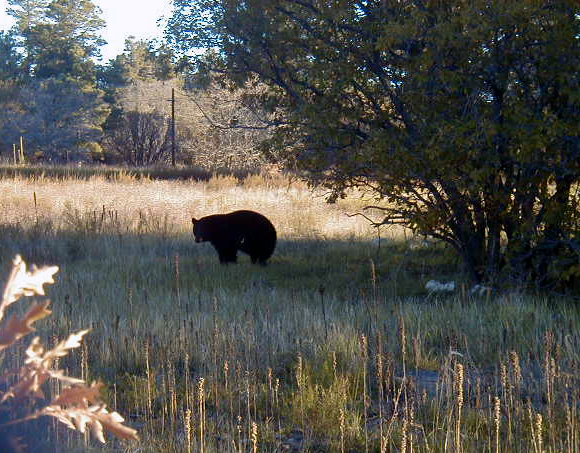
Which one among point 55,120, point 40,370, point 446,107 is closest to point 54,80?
point 55,120

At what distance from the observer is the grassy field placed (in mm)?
4215

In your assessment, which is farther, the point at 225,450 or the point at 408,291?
the point at 408,291

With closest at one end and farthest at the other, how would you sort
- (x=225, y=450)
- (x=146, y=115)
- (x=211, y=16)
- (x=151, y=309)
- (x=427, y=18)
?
1. (x=225, y=450)
2. (x=151, y=309)
3. (x=427, y=18)
4. (x=211, y=16)
5. (x=146, y=115)

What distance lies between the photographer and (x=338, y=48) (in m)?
9.70

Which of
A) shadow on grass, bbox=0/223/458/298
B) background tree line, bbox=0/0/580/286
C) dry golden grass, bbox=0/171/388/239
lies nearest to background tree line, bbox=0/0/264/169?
dry golden grass, bbox=0/171/388/239

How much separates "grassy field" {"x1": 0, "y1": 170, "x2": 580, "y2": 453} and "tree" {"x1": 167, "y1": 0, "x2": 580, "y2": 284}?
1025mm

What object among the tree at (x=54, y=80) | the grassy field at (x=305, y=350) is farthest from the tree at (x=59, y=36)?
the grassy field at (x=305, y=350)

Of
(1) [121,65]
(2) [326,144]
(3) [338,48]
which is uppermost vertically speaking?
(1) [121,65]

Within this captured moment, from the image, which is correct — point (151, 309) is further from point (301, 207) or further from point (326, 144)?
point (301, 207)

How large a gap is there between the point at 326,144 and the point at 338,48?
1.22 metres

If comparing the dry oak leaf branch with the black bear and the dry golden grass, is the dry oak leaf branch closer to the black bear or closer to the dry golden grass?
the black bear

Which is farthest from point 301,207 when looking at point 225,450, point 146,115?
point 146,115

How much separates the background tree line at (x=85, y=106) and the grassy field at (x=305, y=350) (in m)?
28.4

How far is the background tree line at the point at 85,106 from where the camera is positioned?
4341cm
